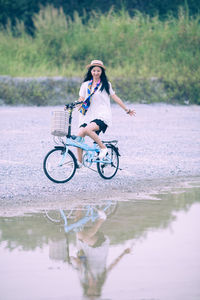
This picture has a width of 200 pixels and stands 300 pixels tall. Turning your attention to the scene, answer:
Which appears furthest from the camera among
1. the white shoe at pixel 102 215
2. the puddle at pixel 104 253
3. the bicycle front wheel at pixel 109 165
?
the bicycle front wheel at pixel 109 165

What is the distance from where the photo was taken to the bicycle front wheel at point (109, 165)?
1069 centimetres

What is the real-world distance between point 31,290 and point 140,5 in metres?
29.5

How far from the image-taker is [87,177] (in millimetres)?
10875

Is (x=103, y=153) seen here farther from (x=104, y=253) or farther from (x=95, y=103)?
(x=104, y=253)

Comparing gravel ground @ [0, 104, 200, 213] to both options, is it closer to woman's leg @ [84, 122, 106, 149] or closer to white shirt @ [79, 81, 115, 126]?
woman's leg @ [84, 122, 106, 149]

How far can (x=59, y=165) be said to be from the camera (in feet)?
33.4

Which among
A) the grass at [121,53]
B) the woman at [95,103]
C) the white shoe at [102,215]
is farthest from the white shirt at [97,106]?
the grass at [121,53]

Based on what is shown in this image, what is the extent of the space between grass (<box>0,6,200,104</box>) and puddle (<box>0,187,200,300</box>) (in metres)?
14.7

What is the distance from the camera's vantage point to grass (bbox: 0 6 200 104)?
23078 mm

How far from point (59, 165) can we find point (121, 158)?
266 centimetres

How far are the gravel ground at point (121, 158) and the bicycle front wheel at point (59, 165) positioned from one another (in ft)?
0.40

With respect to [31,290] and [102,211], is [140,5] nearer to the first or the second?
[102,211]

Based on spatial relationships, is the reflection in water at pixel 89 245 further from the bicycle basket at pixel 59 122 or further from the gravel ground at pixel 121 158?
the bicycle basket at pixel 59 122

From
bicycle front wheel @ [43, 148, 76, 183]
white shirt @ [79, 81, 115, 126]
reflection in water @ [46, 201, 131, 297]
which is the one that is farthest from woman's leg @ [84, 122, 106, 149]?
reflection in water @ [46, 201, 131, 297]
